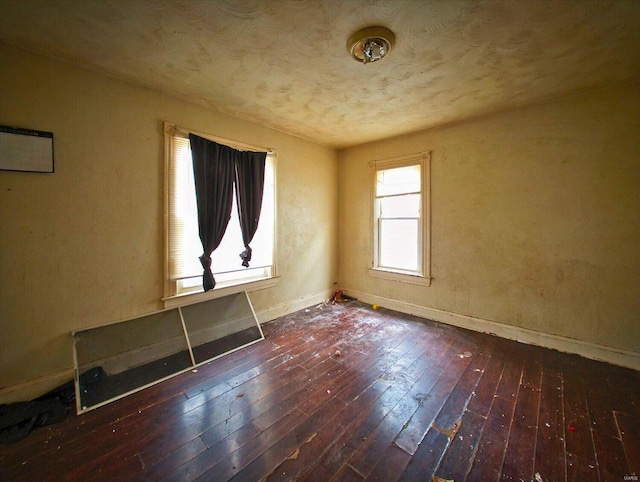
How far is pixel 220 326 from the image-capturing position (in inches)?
119

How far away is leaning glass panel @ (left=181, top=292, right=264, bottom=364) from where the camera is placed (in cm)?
280

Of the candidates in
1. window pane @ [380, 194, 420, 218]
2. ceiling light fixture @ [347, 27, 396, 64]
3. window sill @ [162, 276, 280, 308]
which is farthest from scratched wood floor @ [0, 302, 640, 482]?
ceiling light fixture @ [347, 27, 396, 64]

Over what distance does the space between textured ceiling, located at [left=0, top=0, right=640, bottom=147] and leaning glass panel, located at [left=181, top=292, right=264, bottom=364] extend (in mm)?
2218

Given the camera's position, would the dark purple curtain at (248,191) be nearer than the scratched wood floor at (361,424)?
No

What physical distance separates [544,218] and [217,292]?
12.0ft

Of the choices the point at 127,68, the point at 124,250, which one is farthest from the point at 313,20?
the point at 124,250

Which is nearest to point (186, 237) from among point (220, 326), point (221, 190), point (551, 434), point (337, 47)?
point (221, 190)

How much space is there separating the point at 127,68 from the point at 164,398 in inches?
105

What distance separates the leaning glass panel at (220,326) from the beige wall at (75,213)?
43 cm

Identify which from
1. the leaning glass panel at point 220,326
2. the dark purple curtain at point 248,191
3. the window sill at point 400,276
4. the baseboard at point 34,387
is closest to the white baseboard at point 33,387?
the baseboard at point 34,387

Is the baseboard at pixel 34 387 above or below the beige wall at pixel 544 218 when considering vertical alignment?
below

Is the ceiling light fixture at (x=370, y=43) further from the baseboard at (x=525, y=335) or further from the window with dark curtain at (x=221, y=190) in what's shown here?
the baseboard at (x=525, y=335)

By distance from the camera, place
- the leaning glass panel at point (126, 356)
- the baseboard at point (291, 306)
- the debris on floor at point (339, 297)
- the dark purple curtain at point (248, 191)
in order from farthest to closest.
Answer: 1. the debris on floor at point (339, 297)
2. the baseboard at point (291, 306)
3. the dark purple curtain at point (248, 191)
4. the leaning glass panel at point (126, 356)

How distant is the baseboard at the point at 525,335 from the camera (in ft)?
8.09
